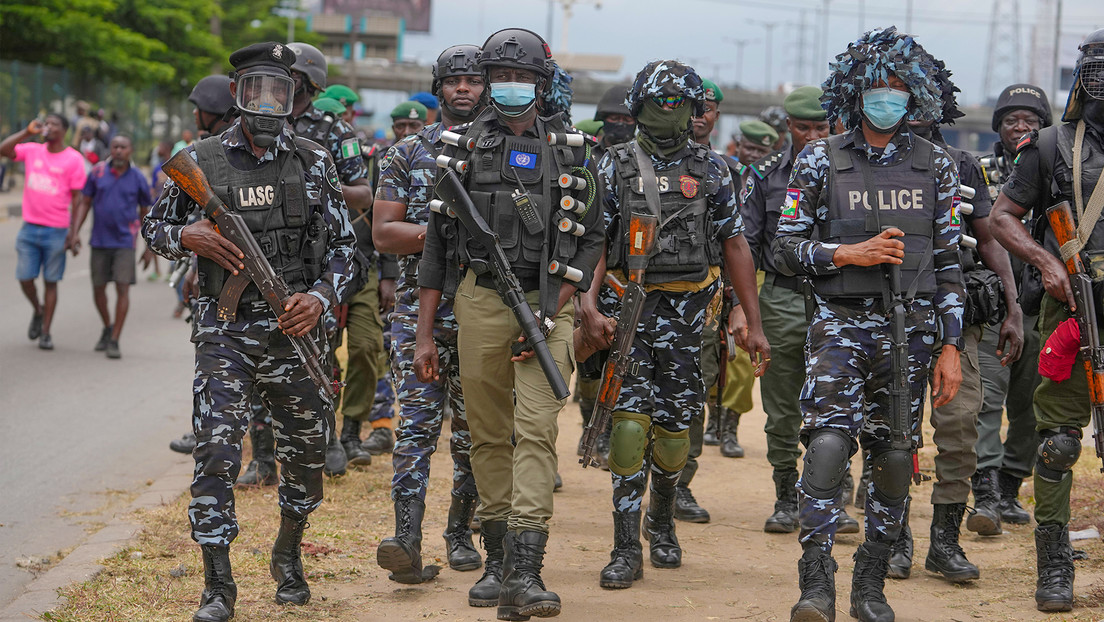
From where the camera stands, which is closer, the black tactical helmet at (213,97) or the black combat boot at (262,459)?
the black tactical helmet at (213,97)

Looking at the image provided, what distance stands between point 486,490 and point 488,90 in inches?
68.4

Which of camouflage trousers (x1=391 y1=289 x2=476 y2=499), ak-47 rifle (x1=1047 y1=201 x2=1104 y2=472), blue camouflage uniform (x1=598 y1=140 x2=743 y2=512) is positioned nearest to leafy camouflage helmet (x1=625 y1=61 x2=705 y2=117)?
blue camouflage uniform (x1=598 y1=140 x2=743 y2=512)

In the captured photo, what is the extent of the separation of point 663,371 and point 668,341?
0.15 meters

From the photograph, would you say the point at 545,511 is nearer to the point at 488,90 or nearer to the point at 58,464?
the point at 488,90

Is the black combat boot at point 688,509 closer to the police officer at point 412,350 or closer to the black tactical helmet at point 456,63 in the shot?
the police officer at point 412,350

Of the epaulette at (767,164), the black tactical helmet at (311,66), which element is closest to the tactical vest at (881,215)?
the epaulette at (767,164)

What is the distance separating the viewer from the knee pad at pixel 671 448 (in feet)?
19.9

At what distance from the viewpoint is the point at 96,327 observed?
14.2 metres

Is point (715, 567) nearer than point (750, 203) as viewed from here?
Yes

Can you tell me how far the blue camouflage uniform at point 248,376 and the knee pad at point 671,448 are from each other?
158 cm

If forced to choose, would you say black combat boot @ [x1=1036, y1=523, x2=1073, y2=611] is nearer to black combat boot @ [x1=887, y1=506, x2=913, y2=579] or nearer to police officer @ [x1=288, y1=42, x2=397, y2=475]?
black combat boot @ [x1=887, y1=506, x2=913, y2=579]

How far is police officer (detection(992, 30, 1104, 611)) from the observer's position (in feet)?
18.0

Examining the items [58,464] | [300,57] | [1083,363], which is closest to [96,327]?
[58,464]

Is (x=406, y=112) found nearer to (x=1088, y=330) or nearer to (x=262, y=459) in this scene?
(x=262, y=459)
